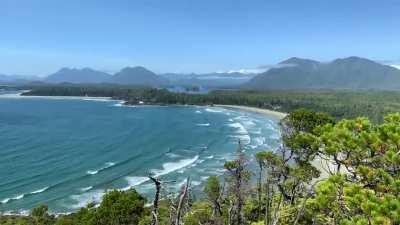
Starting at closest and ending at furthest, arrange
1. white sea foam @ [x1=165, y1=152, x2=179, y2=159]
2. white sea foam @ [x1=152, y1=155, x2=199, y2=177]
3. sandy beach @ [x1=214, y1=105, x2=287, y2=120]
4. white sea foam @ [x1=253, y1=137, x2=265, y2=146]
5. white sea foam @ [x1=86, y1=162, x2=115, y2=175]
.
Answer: white sea foam @ [x1=152, y1=155, x2=199, y2=177], white sea foam @ [x1=86, y1=162, x2=115, y2=175], white sea foam @ [x1=165, y1=152, x2=179, y2=159], white sea foam @ [x1=253, y1=137, x2=265, y2=146], sandy beach @ [x1=214, y1=105, x2=287, y2=120]

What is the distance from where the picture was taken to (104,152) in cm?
7462

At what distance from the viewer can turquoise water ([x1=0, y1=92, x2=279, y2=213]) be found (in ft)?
169

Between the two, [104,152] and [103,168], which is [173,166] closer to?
[103,168]

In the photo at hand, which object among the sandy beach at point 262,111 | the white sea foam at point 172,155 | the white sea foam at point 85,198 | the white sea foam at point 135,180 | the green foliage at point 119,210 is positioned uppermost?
the green foliage at point 119,210

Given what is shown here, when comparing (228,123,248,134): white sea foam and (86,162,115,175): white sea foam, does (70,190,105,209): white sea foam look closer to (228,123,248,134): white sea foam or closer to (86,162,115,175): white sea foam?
(86,162,115,175): white sea foam

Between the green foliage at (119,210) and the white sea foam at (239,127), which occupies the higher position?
the green foliage at (119,210)

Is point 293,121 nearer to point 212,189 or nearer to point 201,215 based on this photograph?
point 212,189

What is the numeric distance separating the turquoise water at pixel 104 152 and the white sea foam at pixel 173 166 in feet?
0.44

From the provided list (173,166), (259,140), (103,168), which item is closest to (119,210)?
(103,168)

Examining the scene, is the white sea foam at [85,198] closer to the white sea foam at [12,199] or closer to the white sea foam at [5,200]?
the white sea foam at [12,199]

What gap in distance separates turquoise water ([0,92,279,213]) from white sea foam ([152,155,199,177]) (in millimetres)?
133

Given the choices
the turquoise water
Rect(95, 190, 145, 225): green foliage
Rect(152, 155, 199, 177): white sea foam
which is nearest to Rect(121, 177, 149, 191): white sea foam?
the turquoise water

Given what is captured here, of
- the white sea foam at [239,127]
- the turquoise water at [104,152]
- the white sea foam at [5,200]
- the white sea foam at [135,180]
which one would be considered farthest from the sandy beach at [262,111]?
the white sea foam at [5,200]

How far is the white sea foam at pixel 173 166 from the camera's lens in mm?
59250
